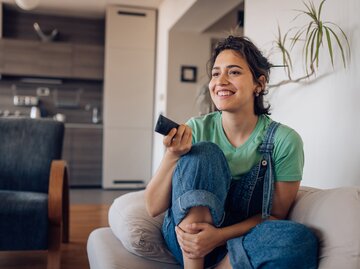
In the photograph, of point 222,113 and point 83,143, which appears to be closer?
point 222,113

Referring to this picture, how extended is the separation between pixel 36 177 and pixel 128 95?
2.96 meters

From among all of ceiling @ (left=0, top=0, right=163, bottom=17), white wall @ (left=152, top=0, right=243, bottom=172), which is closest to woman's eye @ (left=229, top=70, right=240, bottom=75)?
white wall @ (left=152, top=0, right=243, bottom=172)

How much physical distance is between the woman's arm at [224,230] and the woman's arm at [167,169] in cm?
14

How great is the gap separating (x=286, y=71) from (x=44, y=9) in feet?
14.0

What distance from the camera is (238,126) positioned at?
1450 mm

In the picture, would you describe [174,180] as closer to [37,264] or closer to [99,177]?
[37,264]

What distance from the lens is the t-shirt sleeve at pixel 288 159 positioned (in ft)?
4.31

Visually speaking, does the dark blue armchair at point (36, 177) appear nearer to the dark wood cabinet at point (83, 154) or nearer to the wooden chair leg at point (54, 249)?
the wooden chair leg at point (54, 249)

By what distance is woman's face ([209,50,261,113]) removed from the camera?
1.39m

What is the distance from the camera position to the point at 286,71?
229 cm

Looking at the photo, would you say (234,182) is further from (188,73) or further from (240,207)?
(188,73)

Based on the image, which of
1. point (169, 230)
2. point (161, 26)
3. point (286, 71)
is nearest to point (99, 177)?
point (161, 26)

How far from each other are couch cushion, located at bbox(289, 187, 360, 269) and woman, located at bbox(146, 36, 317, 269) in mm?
46

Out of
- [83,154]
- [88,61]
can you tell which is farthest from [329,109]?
[88,61]
